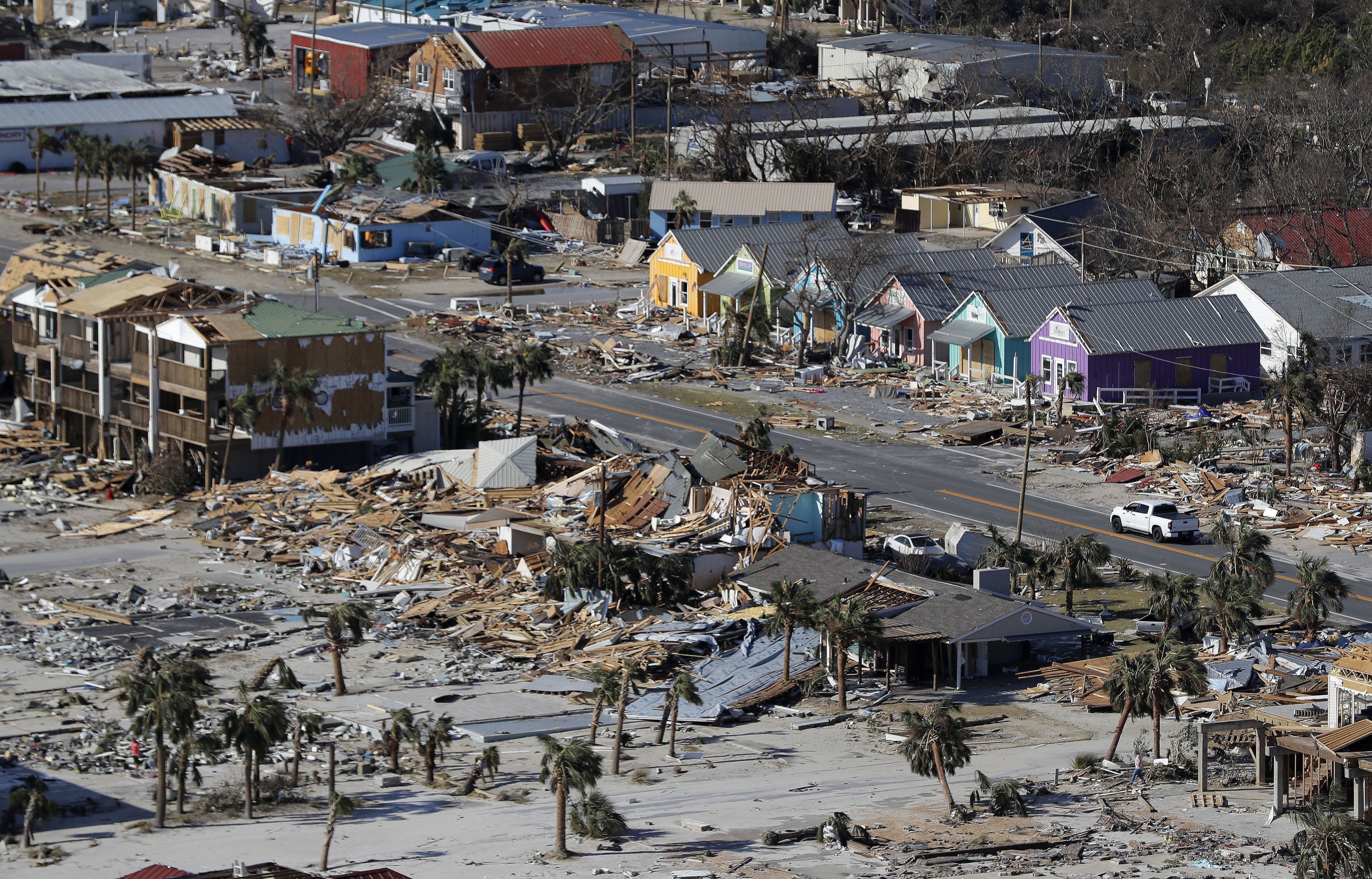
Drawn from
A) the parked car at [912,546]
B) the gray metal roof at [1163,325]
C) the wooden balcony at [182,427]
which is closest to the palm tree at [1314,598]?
the parked car at [912,546]

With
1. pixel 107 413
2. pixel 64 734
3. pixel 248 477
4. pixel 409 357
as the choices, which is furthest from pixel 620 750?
Result: pixel 409 357

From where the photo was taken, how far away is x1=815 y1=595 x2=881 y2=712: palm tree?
43.4m

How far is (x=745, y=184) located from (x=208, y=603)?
162 feet

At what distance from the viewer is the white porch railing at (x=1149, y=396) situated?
69375 mm

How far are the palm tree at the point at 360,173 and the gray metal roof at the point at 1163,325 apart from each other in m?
41.7

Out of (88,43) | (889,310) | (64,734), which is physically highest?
(88,43)

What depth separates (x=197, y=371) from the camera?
6231 centimetres

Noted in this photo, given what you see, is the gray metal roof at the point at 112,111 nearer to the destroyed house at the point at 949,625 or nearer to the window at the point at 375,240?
the window at the point at 375,240

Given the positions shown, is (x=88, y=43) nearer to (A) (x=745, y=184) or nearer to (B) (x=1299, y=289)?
(A) (x=745, y=184)

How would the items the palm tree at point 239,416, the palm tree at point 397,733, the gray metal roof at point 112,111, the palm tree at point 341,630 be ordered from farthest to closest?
the gray metal roof at point 112,111, the palm tree at point 239,416, the palm tree at point 341,630, the palm tree at point 397,733

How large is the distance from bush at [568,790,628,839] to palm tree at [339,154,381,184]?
70.1 m

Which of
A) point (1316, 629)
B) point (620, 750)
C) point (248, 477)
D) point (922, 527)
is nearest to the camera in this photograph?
point (620, 750)

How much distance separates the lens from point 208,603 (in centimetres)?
5112

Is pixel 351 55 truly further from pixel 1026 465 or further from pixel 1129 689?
pixel 1129 689
